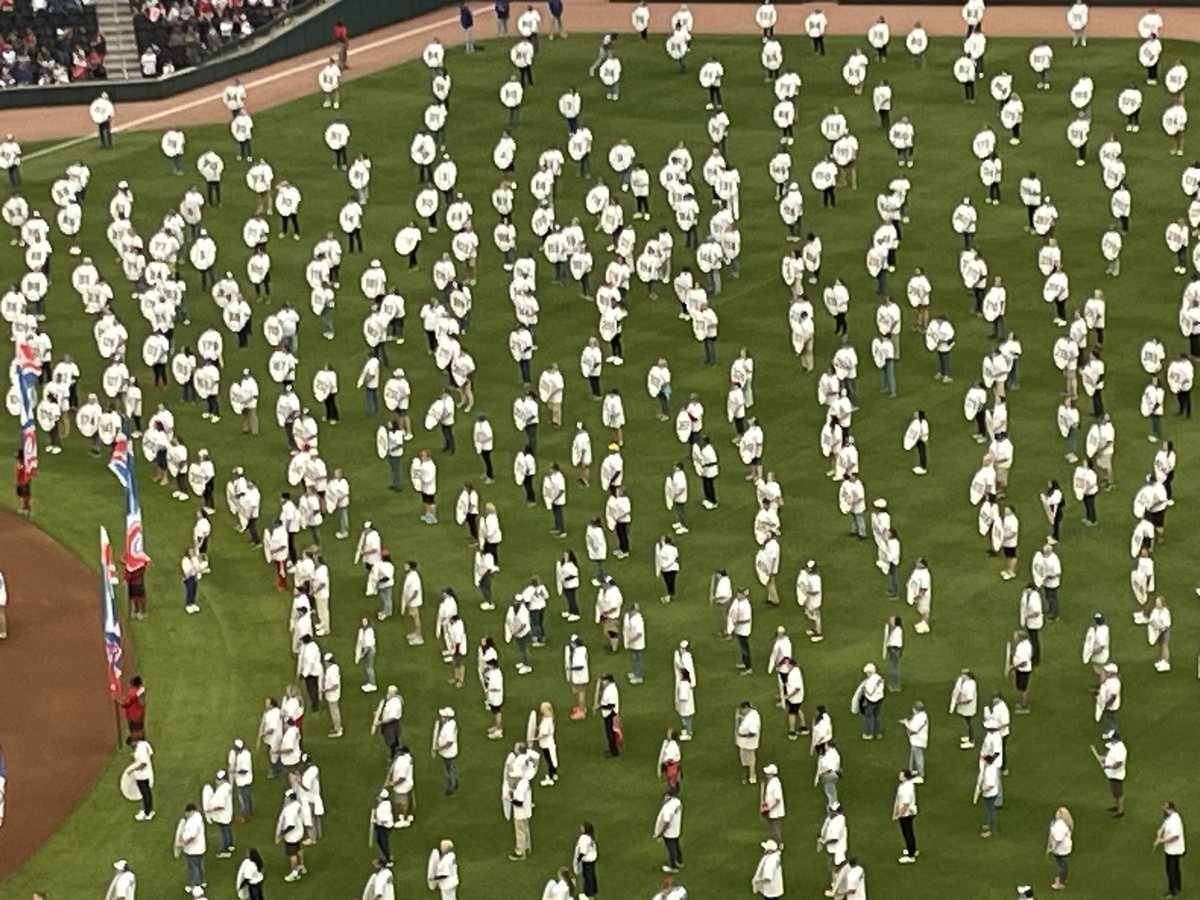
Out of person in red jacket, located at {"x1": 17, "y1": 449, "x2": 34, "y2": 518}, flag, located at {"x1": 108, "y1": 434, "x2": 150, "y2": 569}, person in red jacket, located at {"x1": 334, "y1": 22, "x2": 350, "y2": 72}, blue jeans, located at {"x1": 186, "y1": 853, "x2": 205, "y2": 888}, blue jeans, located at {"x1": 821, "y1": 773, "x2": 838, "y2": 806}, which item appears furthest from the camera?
person in red jacket, located at {"x1": 334, "y1": 22, "x2": 350, "y2": 72}

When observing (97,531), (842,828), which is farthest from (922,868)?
(97,531)

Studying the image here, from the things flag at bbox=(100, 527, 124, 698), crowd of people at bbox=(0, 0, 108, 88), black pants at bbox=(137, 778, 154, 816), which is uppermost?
crowd of people at bbox=(0, 0, 108, 88)

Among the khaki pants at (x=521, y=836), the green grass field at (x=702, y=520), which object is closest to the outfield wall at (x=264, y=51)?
the green grass field at (x=702, y=520)

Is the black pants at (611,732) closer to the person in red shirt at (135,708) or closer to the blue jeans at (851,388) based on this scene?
the person in red shirt at (135,708)

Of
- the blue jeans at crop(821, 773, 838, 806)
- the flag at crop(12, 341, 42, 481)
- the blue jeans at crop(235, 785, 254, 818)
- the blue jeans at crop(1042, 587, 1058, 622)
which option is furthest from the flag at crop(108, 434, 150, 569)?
the blue jeans at crop(1042, 587, 1058, 622)

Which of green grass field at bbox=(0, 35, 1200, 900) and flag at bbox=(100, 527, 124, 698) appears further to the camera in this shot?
flag at bbox=(100, 527, 124, 698)

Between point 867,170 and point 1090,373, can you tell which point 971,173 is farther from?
point 1090,373

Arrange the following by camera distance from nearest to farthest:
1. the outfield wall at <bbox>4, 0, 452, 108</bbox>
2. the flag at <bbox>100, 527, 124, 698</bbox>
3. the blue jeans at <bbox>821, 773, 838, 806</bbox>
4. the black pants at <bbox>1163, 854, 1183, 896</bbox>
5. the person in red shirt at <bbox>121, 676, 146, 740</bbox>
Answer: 1. the black pants at <bbox>1163, 854, 1183, 896</bbox>
2. the blue jeans at <bbox>821, 773, 838, 806</bbox>
3. the person in red shirt at <bbox>121, 676, 146, 740</bbox>
4. the flag at <bbox>100, 527, 124, 698</bbox>
5. the outfield wall at <bbox>4, 0, 452, 108</bbox>

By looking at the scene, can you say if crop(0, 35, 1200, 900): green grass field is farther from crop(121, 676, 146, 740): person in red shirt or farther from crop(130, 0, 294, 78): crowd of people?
crop(130, 0, 294, 78): crowd of people
